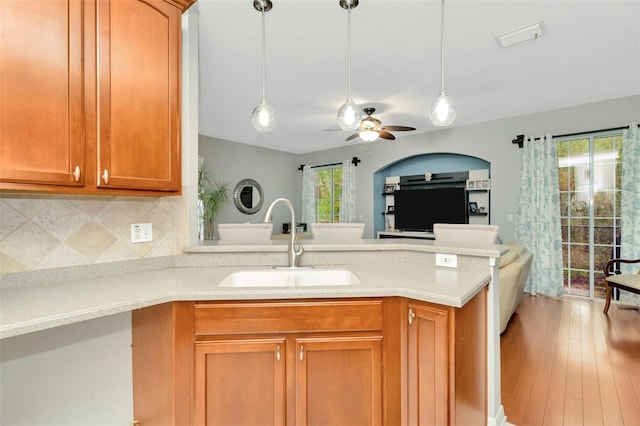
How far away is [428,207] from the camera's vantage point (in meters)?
6.02

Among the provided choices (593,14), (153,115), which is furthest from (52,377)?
(593,14)

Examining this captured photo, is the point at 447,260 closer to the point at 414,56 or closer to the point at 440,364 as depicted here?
the point at 440,364

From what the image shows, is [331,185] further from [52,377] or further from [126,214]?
[52,377]

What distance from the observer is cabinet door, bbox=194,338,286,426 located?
136 cm

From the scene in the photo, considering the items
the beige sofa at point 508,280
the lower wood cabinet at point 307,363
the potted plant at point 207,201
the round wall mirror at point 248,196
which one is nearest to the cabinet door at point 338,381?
the lower wood cabinet at point 307,363

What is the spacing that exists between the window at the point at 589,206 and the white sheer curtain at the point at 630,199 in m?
0.21

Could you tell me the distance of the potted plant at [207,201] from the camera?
5.66 metres

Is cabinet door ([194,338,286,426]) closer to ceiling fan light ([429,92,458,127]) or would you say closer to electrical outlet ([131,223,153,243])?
electrical outlet ([131,223,153,243])

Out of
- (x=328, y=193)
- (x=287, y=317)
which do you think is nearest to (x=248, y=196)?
(x=328, y=193)

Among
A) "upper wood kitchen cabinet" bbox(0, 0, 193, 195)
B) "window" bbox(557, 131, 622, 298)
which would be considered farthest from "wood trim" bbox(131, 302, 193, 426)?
"window" bbox(557, 131, 622, 298)

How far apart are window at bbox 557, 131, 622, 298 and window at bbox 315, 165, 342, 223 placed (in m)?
4.07

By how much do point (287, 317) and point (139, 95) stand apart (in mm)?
1301

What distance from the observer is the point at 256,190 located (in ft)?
22.9

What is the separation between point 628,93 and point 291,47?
427 cm
